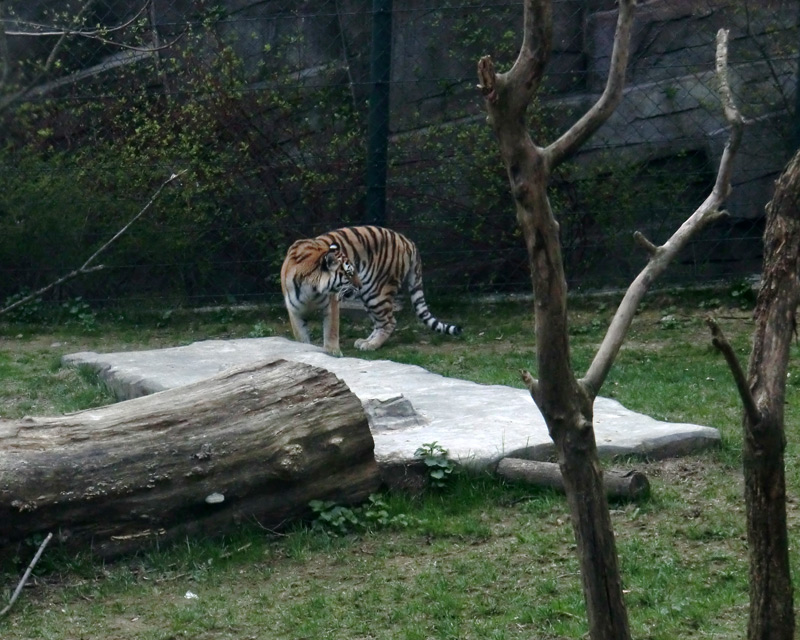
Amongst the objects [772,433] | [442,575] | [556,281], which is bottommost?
[442,575]

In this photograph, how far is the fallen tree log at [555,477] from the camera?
15.4 ft

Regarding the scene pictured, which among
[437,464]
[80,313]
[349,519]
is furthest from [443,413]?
[80,313]

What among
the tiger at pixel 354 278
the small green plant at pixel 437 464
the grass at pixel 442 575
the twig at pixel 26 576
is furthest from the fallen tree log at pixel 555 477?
the tiger at pixel 354 278

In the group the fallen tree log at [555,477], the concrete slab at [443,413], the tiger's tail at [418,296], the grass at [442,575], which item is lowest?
the grass at [442,575]

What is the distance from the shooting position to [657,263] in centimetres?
272

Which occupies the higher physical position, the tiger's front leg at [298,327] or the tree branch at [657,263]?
the tree branch at [657,263]

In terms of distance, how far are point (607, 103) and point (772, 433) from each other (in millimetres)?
907

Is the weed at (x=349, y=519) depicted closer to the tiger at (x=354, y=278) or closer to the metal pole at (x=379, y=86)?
the tiger at (x=354, y=278)

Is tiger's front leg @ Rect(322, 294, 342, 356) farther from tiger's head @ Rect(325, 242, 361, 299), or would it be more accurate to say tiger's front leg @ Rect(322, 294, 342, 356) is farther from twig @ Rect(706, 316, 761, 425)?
twig @ Rect(706, 316, 761, 425)

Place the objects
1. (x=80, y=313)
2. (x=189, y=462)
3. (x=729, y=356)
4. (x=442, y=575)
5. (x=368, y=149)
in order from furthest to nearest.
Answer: (x=80, y=313)
(x=368, y=149)
(x=189, y=462)
(x=442, y=575)
(x=729, y=356)

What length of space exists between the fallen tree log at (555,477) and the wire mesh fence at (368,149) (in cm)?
484

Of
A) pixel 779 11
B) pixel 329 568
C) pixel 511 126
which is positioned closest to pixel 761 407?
pixel 511 126

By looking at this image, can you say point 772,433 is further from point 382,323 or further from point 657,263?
point 382,323

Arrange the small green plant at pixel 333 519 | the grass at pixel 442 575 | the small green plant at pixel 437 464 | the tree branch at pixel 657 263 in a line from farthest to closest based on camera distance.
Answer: the small green plant at pixel 437 464, the small green plant at pixel 333 519, the grass at pixel 442 575, the tree branch at pixel 657 263
